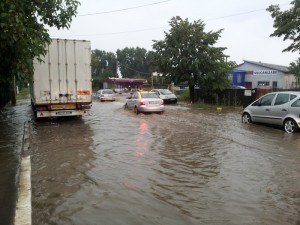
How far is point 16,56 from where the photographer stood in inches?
362

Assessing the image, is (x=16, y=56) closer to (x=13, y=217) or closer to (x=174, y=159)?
(x=174, y=159)

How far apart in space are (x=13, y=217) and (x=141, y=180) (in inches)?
99.6

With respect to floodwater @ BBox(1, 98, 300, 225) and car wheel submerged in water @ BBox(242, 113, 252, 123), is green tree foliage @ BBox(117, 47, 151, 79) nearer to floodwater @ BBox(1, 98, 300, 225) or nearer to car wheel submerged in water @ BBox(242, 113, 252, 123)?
car wheel submerged in water @ BBox(242, 113, 252, 123)

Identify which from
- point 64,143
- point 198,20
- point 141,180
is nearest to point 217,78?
point 198,20

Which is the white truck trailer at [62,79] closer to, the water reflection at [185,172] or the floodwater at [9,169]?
the floodwater at [9,169]

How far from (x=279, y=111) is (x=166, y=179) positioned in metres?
8.35

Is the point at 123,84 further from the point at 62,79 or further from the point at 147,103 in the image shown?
the point at 62,79

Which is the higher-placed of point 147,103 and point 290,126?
point 147,103

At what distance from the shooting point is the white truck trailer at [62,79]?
50.9 feet

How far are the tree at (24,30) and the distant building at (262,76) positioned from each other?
38.5m

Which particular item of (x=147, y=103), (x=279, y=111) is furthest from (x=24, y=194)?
(x=147, y=103)

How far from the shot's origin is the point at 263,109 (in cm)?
1457

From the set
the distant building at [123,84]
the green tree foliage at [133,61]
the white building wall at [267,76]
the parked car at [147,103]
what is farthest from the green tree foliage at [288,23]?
the green tree foliage at [133,61]

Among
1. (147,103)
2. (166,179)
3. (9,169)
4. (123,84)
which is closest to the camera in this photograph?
(166,179)
